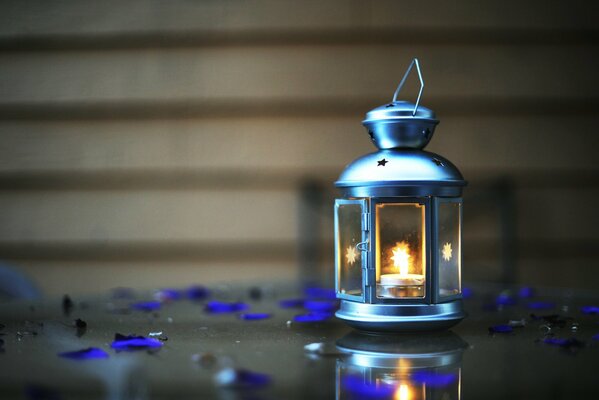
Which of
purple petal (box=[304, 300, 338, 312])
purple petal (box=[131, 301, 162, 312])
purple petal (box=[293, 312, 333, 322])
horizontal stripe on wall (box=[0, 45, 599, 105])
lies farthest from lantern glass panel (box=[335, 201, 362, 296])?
horizontal stripe on wall (box=[0, 45, 599, 105])

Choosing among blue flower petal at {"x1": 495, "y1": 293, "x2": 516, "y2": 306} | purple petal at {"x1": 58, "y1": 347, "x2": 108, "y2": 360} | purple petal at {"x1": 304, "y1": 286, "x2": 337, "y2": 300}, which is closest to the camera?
purple petal at {"x1": 58, "y1": 347, "x2": 108, "y2": 360}

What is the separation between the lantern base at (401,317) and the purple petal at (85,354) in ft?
→ 1.08

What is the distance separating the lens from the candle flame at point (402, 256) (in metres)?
1.02

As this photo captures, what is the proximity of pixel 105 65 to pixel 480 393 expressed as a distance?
7.62ft

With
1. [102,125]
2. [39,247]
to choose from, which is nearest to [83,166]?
[102,125]

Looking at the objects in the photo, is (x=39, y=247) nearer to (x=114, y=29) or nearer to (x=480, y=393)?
(x=114, y=29)

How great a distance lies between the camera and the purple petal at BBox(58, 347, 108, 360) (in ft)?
2.93

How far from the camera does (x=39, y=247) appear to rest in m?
2.74

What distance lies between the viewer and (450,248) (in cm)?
108

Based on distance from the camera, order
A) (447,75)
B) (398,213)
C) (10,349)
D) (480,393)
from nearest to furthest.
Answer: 1. (480,393)
2. (10,349)
3. (398,213)
4. (447,75)

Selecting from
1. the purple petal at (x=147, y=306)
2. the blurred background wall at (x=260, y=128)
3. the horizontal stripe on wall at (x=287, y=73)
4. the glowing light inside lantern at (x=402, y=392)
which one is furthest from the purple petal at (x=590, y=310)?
the horizontal stripe on wall at (x=287, y=73)

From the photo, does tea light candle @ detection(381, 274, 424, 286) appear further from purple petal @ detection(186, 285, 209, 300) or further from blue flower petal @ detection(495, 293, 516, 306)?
purple petal @ detection(186, 285, 209, 300)

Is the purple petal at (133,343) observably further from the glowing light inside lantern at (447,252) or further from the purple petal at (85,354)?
the glowing light inside lantern at (447,252)

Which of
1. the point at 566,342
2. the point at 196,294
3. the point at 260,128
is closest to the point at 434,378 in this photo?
the point at 566,342
